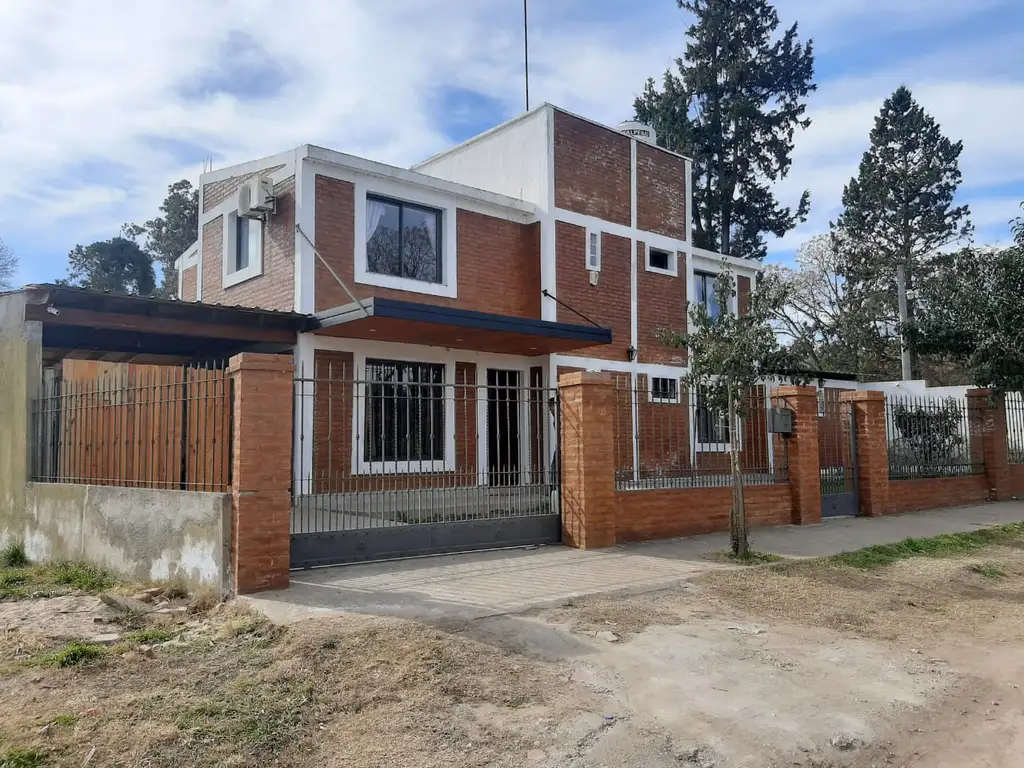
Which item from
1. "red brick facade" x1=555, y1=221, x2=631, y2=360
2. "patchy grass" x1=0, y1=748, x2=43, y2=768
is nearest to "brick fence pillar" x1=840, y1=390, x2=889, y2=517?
"red brick facade" x1=555, y1=221, x2=631, y2=360

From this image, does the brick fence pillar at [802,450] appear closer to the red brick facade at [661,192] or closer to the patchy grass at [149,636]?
the red brick facade at [661,192]

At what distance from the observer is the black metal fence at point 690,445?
10.4 m

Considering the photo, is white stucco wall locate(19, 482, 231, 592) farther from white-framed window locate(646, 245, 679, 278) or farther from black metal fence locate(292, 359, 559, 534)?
white-framed window locate(646, 245, 679, 278)

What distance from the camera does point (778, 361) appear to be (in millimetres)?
9070

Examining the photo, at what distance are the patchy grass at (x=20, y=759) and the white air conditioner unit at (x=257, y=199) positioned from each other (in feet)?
36.2

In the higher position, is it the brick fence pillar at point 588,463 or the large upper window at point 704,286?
the large upper window at point 704,286

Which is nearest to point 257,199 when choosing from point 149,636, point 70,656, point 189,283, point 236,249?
point 236,249

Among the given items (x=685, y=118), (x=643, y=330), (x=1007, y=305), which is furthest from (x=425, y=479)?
(x=685, y=118)

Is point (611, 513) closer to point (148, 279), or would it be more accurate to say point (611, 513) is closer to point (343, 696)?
point (343, 696)

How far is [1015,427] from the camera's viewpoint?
16.6 metres

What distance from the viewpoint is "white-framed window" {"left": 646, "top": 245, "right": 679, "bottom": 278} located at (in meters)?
18.2

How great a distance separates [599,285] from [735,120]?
19745 millimetres

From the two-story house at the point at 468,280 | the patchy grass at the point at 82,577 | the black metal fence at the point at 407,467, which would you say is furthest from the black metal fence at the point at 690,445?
the patchy grass at the point at 82,577

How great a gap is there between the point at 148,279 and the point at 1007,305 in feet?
141
